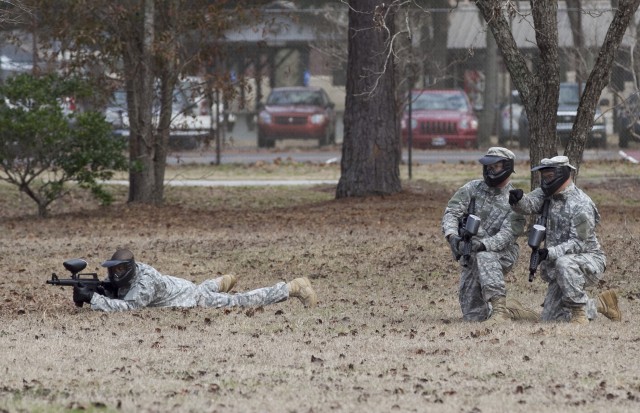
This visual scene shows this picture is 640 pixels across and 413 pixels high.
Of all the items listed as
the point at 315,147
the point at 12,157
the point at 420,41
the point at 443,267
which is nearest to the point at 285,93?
the point at 315,147

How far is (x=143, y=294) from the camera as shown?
11906 mm

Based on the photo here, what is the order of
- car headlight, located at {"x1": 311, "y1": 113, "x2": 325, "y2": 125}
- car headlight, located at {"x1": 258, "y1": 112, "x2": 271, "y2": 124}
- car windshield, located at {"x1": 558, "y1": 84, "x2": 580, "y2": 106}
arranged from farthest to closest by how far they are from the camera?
car headlight, located at {"x1": 311, "y1": 113, "x2": 325, "y2": 125}
car headlight, located at {"x1": 258, "y1": 112, "x2": 271, "y2": 124}
car windshield, located at {"x1": 558, "y1": 84, "x2": 580, "y2": 106}

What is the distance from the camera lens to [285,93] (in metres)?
32.7

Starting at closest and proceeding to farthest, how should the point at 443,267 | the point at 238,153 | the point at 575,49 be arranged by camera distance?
the point at 443,267 → the point at 575,49 → the point at 238,153

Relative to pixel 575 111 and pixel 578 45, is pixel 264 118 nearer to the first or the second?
pixel 575 111

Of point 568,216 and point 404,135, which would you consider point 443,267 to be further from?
point 404,135

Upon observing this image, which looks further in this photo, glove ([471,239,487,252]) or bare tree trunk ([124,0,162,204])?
bare tree trunk ([124,0,162,204])

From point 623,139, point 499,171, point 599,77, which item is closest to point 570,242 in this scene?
point 499,171

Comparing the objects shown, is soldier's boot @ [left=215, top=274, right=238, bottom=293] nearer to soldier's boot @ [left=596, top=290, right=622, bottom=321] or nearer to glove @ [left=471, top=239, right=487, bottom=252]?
glove @ [left=471, top=239, right=487, bottom=252]

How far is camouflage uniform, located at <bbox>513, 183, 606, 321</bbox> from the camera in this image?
1088cm

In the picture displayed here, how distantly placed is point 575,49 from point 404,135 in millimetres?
5603

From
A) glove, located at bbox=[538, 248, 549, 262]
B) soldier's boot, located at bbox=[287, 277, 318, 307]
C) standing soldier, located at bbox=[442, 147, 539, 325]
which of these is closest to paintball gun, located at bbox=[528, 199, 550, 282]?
glove, located at bbox=[538, 248, 549, 262]

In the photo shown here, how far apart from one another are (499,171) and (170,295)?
3.11 m

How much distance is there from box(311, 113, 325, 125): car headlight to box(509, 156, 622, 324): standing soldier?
22.2 m
